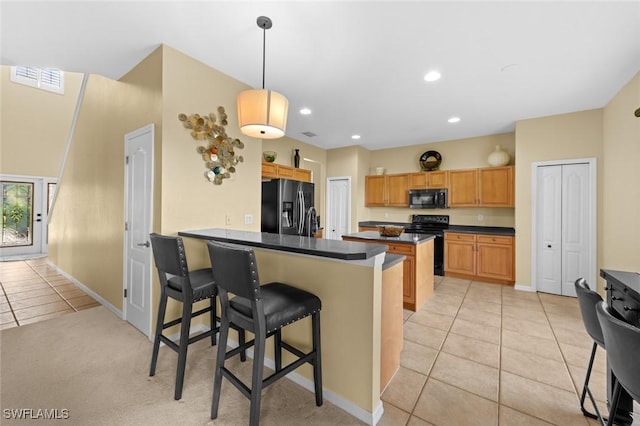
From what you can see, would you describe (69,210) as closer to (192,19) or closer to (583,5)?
(192,19)

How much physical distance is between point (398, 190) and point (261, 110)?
469cm

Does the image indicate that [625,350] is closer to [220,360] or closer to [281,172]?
[220,360]

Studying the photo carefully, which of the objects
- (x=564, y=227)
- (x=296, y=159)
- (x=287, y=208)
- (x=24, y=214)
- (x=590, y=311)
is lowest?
(x=590, y=311)

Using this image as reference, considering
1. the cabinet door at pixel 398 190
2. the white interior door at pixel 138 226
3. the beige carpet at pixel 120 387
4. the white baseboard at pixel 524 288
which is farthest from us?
the cabinet door at pixel 398 190

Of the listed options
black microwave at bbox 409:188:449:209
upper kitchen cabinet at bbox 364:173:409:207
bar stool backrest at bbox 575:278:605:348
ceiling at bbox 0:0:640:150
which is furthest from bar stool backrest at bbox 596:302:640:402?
upper kitchen cabinet at bbox 364:173:409:207

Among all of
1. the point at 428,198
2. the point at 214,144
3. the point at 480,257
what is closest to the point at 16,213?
the point at 214,144

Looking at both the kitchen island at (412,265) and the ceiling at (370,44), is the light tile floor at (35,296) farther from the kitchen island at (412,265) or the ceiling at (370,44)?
the kitchen island at (412,265)

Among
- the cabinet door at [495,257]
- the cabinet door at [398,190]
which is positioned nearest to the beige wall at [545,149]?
the cabinet door at [495,257]

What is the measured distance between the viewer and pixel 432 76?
297 centimetres

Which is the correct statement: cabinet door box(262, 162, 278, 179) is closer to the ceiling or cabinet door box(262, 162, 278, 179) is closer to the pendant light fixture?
the ceiling

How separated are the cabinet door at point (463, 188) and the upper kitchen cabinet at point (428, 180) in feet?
0.50

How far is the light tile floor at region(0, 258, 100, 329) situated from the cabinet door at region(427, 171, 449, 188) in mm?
5935

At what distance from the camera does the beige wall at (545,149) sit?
12.5ft

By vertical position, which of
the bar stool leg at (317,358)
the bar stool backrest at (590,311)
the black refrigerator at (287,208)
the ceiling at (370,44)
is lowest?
the bar stool leg at (317,358)
